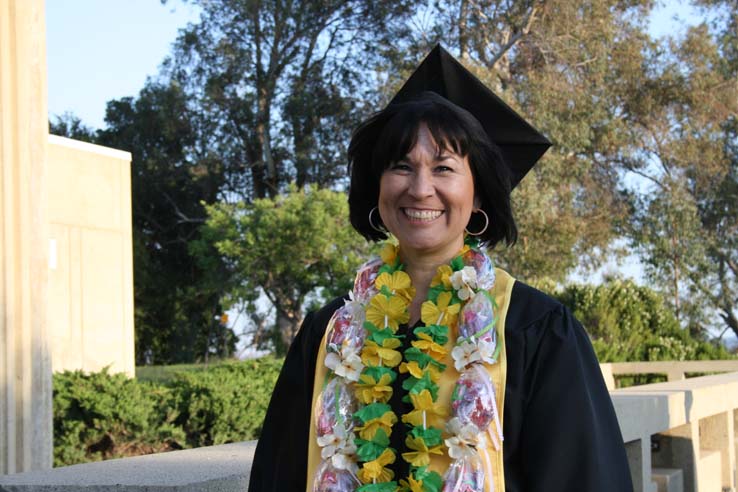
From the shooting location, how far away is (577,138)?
26.3m

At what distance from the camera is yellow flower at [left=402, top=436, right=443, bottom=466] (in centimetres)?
234

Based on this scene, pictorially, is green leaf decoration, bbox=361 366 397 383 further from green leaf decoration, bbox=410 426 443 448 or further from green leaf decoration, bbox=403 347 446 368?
green leaf decoration, bbox=410 426 443 448

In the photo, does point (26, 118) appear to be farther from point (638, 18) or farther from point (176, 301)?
point (176, 301)

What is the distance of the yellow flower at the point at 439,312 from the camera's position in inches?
98.0

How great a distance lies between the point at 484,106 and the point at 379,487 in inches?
39.3

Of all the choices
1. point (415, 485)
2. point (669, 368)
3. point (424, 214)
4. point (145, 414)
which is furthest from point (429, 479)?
point (669, 368)

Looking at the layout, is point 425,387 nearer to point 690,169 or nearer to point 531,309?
point 531,309

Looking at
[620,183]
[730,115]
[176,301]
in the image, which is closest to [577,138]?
[620,183]

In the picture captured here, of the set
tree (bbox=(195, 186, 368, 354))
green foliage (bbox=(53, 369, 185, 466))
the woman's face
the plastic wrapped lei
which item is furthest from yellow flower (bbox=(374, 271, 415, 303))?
tree (bbox=(195, 186, 368, 354))

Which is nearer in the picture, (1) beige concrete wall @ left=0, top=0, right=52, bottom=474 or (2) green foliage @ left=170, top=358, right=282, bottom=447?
(1) beige concrete wall @ left=0, top=0, right=52, bottom=474

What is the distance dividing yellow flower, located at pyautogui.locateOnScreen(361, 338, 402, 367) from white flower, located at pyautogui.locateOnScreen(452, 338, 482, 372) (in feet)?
0.52

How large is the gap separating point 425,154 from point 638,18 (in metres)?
27.8

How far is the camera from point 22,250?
19.6 ft

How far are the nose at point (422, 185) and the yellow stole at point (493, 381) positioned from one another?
0.96 feet
